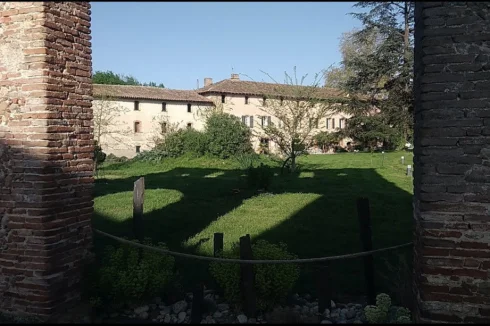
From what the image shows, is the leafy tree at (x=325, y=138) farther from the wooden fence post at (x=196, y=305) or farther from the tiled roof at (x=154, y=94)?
the wooden fence post at (x=196, y=305)

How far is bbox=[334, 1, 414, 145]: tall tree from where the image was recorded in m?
28.0

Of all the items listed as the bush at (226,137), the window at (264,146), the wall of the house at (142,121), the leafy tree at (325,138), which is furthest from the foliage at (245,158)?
the wall of the house at (142,121)

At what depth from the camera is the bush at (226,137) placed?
27.2 metres

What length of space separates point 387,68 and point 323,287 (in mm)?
26264

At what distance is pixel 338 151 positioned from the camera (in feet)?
124

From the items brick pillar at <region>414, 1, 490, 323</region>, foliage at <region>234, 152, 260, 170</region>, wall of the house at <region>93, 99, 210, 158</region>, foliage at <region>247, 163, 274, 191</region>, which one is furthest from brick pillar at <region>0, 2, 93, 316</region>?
wall of the house at <region>93, 99, 210, 158</region>

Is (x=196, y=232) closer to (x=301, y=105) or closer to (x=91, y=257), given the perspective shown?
(x=91, y=257)

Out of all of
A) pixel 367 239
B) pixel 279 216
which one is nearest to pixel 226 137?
pixel 279 216

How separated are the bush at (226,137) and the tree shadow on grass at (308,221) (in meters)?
11.8

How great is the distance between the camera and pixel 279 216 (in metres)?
9.53

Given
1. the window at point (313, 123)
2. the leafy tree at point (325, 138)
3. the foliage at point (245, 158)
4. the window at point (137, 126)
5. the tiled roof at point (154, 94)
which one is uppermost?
the tiled roof at point (154, 94)

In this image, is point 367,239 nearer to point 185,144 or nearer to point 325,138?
point 325,138

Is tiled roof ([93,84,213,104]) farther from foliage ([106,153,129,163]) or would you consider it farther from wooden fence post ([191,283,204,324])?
wooden fence post ([191,283,204,324])

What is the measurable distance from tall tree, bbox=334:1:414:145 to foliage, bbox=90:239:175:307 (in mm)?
25413
